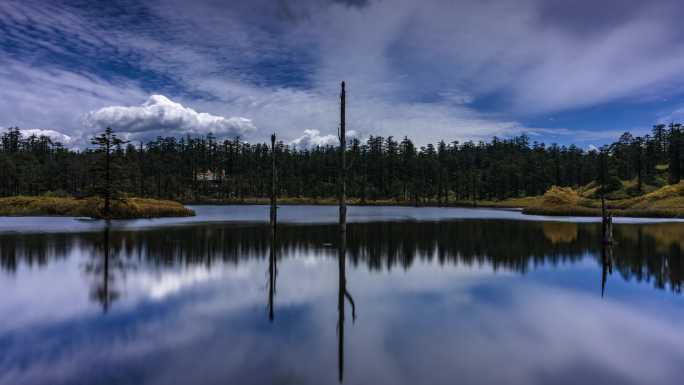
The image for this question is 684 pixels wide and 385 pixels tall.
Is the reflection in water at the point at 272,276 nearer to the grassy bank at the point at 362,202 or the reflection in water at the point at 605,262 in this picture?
the reflection in water at the point at 605,262

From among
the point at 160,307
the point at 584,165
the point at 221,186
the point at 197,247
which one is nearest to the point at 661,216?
the point at 197,247

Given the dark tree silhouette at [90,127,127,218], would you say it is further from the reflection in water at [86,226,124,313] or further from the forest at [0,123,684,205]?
the forest at [0,123,684,205]

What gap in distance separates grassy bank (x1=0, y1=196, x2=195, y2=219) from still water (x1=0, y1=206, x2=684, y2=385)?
32.3m

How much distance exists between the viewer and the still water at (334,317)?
9758 millimetres

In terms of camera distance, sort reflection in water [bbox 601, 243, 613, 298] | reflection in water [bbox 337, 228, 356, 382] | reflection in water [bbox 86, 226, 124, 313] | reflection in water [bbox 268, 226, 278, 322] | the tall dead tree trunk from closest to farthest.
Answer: reflection in water [bbox 337, 228, 356, 382], reflection in water [bbox 268, 226, 278, 322], reflection in water [bbox 86, 226, 124, 313], reflection in water [bbox 601, 243, 613, 298], the tall dead tree trunk

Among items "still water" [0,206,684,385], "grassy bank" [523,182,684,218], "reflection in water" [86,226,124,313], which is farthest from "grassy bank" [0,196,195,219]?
"grassy bank" [523,182,684,218]

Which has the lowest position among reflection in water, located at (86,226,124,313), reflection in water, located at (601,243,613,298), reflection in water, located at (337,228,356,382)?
reflection in water, located at (601,243,613,298)

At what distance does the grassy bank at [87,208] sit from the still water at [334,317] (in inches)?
1270

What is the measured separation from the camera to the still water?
976cm

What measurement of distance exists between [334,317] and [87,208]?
2360 inches

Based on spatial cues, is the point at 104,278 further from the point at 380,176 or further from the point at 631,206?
the point at 380,176

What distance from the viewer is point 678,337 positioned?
12.7m

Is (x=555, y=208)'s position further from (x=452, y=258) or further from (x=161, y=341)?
(x=161, y=341)

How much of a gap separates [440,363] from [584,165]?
18330cm
